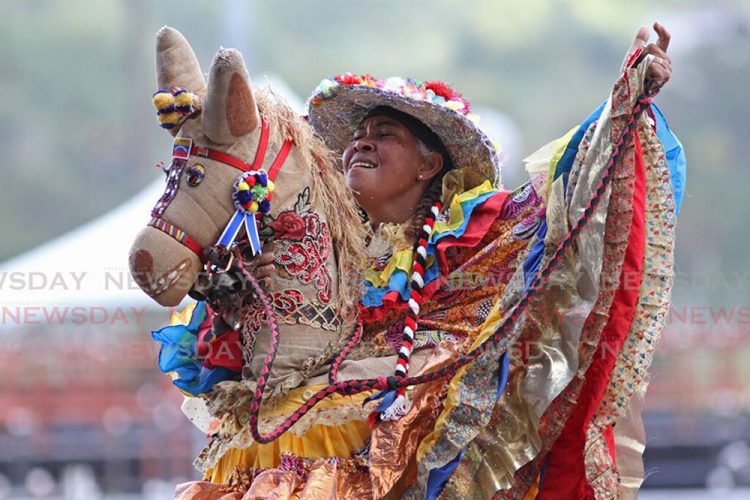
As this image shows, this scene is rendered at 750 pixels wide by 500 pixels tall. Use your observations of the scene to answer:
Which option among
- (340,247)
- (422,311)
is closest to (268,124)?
(340,247)

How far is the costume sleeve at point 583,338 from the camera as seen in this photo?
8.28ft

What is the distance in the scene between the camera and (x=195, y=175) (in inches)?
101

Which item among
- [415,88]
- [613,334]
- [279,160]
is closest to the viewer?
[613,334]

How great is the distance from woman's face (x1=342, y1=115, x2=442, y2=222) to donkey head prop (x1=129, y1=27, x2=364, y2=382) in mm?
279

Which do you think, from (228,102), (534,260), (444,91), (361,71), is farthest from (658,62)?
(361,71)

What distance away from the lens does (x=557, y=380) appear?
2.52 metres

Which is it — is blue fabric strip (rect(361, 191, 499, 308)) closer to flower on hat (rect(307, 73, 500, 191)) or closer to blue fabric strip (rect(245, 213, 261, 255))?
flower on hat (rect(307, 73, 500, 191))

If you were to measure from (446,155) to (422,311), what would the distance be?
0.58 m

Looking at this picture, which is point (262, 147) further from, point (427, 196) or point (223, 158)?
point (427, 196)

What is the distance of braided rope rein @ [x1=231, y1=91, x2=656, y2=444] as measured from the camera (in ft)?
8.18

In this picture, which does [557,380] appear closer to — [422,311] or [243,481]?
[422,311]

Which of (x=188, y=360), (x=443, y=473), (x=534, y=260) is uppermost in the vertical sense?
(x=534, y=260)

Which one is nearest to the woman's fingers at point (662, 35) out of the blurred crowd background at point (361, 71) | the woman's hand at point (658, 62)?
the woman's hand at point (658, 62)

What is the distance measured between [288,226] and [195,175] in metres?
0.27
